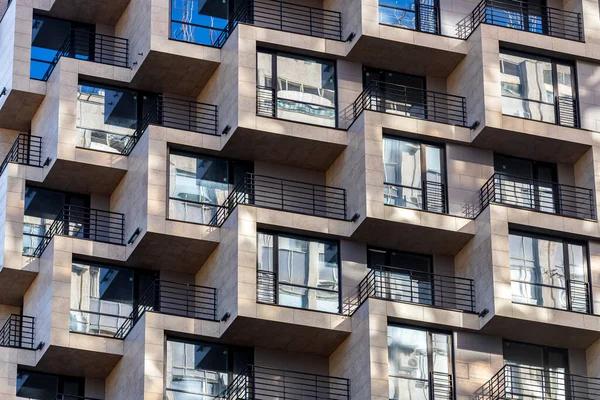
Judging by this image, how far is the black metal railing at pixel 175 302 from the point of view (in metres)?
65.5

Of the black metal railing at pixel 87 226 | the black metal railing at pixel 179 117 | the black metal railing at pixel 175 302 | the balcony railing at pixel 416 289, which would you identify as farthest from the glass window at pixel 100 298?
the balcony railing at pixel 416 289

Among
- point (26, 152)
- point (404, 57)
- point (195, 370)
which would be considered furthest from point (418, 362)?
point (26, 152)

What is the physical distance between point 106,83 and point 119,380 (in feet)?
34.3

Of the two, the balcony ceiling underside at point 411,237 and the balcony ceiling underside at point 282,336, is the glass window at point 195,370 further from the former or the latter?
the balcony ceiling underside at point 411,237

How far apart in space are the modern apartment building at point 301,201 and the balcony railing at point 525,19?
0.33 ft

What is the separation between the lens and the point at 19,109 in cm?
7038

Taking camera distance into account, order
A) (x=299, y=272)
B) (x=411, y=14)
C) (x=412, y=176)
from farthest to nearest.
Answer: (x=411, y=14) < (x=412, y=176) < (x=299, y=272)

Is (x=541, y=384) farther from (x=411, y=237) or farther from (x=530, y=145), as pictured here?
(x=530, y=145)

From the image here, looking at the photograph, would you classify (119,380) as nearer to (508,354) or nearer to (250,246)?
(250,246)

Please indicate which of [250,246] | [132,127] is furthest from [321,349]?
[132,127]

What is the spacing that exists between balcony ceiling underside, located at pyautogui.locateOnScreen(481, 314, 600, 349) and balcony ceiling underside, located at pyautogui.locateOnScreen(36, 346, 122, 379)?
451 inches

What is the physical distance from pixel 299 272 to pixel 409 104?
24.6ft

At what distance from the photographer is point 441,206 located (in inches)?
→ 2625

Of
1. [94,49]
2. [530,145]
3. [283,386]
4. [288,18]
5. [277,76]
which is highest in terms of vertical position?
[288,18]
